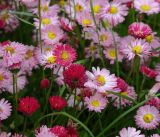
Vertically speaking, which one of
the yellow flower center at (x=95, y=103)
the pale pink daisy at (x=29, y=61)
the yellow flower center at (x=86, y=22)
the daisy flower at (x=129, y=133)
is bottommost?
the daisy flower at (x=129, y=133)

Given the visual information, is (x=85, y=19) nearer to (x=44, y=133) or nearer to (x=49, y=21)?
(x=49, y=21)

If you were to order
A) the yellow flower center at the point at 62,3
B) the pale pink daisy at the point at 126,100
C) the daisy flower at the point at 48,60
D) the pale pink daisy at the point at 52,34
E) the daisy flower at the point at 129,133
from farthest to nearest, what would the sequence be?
the yellow flower center at the point at 62,3
the pale pink daisy at the point at 52,34
the pale pink daisy at the point at 126,100
the daisy flower at the point at 48,60
the daisy flower at the point at 129,133

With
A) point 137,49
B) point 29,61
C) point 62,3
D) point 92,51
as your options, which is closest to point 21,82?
point 29,61

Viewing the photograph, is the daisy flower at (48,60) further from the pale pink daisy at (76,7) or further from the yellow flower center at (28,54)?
the pale pink daisy at (76,7)

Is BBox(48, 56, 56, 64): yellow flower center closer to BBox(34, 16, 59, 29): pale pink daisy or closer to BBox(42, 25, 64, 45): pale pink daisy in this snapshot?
BBox(42, 25, 64, 45): pale pink daisy

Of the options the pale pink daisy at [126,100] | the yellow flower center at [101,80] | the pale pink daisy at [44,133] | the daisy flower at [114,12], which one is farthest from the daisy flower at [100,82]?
the daisy flower at [114,12]

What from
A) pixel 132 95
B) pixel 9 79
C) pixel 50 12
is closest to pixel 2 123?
pixel 9 79
